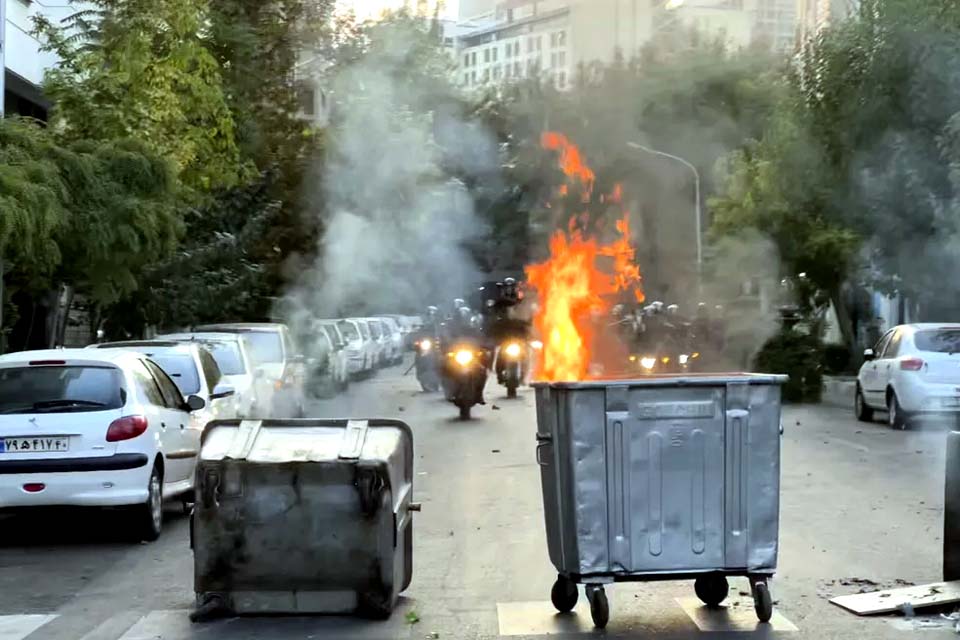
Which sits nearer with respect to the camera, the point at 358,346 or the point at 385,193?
the point at 385,193

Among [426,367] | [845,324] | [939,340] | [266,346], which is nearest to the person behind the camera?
[939,340]

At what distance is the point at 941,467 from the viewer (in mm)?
14305

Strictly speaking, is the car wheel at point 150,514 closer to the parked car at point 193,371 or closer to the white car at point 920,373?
the parked car at point 193,371

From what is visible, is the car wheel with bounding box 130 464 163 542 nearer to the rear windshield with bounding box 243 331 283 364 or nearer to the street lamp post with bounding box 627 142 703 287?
the rear windshield with bounding box 243 331 283 364

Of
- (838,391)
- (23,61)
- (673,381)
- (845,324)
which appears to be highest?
(23,61)

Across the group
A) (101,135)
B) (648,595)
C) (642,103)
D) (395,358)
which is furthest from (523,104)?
(395,358)

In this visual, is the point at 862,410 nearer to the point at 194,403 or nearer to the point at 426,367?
the point at 426,367

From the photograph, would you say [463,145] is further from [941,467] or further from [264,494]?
[264,494]

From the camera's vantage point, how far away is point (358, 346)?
3167cm

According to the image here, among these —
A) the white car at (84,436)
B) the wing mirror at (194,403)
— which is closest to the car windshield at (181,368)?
the wing mirror at (194,403)

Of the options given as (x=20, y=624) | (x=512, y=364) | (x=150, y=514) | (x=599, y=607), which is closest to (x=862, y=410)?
(x=512, y=364)

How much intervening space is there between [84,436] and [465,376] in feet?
37.0

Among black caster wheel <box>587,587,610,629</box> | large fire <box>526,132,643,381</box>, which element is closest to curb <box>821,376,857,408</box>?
large fire <box>526,132,643,381</box>

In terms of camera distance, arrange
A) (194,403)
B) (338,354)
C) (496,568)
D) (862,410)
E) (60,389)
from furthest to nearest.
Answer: (338,354)
(862,410)
(194,403)
(60,389)
(496,568)
